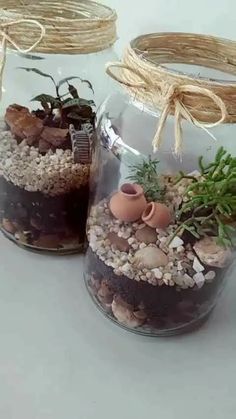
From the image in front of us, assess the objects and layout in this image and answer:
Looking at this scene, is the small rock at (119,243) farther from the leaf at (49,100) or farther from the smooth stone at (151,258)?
the leaf at (49,100)

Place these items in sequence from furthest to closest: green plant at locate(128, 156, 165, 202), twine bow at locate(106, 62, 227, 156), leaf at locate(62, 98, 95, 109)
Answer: leaf at locate(62, 98, 95, 109) → green plant at locate(128, 156, 165, 202) → twine bow at locate(106, 62, 227, 156)

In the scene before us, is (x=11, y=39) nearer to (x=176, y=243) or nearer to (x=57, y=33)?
(x=57, y=33)

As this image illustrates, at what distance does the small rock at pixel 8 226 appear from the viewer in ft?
2.53

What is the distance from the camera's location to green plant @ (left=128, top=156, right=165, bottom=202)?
652 mm

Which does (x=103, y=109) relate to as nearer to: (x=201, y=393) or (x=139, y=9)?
(x=139, y=9)

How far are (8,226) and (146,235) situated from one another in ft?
0.75

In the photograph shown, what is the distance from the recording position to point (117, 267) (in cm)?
63

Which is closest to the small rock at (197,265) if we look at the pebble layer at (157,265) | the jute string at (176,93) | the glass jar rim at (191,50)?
the pebble layer at (157,265)

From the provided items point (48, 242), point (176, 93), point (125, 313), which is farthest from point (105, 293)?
point (176, 93)

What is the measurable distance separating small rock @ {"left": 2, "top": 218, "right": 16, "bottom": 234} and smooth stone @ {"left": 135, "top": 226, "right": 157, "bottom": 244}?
0.21 m

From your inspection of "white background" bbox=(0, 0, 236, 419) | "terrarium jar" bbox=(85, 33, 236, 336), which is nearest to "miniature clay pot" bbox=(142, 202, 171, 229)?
"terrarium jar" bbox=(85, 33, 236, 336)

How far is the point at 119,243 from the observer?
636 mm

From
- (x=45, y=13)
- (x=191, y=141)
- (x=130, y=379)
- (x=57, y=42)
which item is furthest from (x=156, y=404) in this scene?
(x=45, y=13)

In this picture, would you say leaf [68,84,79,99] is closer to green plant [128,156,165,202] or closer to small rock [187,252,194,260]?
green plant [128,156,165,202]
